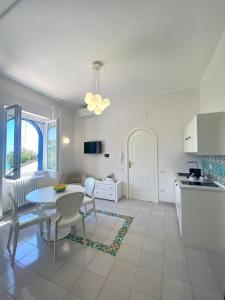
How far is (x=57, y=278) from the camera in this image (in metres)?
1.55

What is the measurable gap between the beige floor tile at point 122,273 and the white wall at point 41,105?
130 inches

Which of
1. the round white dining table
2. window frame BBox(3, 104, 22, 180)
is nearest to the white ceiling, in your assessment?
window frame BBox(3, 104, 22, 180)

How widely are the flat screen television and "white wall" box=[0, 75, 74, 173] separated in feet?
2.15

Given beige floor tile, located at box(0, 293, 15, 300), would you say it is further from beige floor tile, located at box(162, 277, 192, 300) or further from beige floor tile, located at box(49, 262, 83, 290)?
beige floor tile, located at box(162, 277, 192, 300)

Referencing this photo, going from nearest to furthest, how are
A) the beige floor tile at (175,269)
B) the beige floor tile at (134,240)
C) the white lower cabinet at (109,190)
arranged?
the beige floor tile at (175,269)
the beige floor tile at (134,240)
the white lower cabinet at (109,190)

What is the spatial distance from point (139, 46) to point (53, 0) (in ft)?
4.09

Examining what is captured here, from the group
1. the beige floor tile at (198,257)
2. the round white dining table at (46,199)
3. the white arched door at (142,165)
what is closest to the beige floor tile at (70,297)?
the round white dining table at (46,199)

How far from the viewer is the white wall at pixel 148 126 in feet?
11.7

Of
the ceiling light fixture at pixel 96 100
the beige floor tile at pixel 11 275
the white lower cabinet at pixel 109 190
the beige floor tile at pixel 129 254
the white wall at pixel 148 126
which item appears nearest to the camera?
the beige floor tile at pixel 11 275

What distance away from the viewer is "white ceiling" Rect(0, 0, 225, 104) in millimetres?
1553

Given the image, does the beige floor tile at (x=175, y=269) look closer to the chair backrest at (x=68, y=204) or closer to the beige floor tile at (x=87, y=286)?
the beige floor tile at (x=87, y=286)

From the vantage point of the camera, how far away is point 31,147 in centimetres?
395

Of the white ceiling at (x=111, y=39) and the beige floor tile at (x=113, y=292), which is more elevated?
the white ceiling at (x=111, y=39)

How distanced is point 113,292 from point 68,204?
109cm
